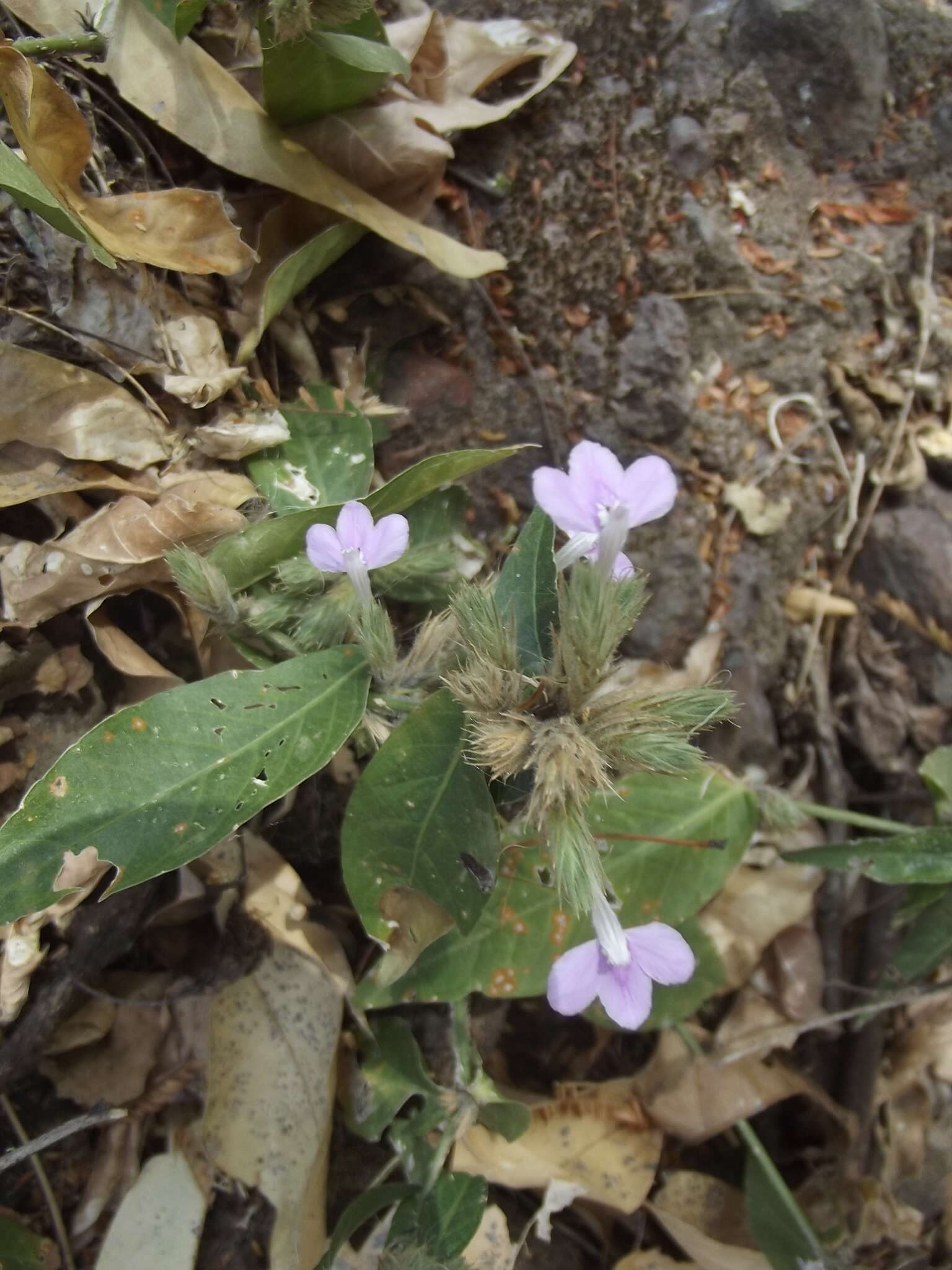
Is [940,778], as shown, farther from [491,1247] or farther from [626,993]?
[491,1247]

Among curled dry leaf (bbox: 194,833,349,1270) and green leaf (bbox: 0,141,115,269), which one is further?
curled dry leaf (bbox: 194,833,349,1270)

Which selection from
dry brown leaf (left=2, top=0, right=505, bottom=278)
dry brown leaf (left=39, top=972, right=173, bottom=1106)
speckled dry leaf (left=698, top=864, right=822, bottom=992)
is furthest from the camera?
speckled dry leaf (left=698, top=864, right=822, bottom=992)

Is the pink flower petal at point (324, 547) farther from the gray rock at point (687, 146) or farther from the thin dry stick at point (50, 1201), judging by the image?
the gray rock at point (687, 146)

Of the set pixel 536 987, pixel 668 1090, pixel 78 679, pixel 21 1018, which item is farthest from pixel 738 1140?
pixel 78 679

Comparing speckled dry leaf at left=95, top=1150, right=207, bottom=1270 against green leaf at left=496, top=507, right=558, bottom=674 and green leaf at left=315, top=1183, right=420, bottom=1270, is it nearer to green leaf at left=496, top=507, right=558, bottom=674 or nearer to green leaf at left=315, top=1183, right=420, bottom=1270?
green leaf at left=315, top=1183, right=420, bottom=1270

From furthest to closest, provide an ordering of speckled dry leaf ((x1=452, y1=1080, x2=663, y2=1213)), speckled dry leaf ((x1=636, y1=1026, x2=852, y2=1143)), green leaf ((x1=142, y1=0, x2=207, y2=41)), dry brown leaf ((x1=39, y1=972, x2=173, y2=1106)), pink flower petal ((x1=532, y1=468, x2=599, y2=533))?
speckled dry leaf ((x1=636, y1=1026, x2=852, y2=1143)) → speckled dry leaf ((x1=452, y1=1080, x2=663, y2=1213)) → dry brown leaf ((x1=39, y1=972, x2=173, y2=1106)) → green leaf ((x1=142, y1=0, x2=207, y2=41)) → pink flower petal ((x1=532, y1=468, x2=599, y2=533))

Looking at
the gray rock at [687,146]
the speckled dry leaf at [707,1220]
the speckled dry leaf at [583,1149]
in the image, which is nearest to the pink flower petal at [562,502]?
the speckled dry leaf at [583,1149]

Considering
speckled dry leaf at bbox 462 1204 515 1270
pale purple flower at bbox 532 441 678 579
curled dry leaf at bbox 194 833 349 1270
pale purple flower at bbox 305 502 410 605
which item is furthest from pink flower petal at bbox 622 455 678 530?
speckled dry leaf at bbox 462 1204 515 1270
